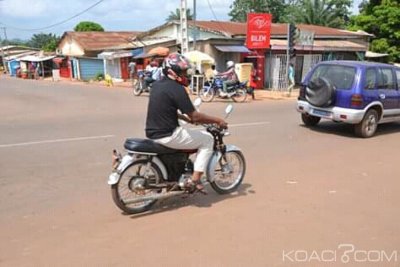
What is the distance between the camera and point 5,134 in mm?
9766

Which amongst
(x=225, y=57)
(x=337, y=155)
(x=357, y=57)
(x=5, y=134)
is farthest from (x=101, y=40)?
(x=337, y=155)

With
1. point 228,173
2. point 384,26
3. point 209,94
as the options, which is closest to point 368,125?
point 228,173

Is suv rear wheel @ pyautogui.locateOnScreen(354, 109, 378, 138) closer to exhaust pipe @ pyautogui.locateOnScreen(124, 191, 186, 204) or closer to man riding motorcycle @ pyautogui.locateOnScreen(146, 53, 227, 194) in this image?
man riding motorcycle @ pyautogui.locateOnScreen(146, 53, 227, 194)

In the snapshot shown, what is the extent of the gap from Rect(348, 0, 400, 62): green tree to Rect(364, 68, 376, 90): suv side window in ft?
88.9

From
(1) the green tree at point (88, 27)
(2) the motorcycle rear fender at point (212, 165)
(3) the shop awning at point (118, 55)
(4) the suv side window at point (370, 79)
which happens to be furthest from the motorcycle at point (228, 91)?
(1) the green tree at point (88, 27)

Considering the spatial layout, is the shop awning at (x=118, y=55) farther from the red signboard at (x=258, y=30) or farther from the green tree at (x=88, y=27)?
the green tree at (x=88, y=27)

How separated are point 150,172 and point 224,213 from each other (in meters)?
0.95

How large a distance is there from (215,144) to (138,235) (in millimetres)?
1573

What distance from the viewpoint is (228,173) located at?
5.51 meters

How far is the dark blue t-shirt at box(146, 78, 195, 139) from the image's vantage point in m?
4.57

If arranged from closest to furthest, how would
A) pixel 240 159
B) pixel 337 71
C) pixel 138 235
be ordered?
pixel 138 235
pixel 240 159
pixel 337 71

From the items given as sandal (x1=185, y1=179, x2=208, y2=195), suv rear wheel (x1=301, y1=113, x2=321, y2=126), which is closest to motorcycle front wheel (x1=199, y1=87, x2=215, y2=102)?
suv rear wheel (x1=301, y1=113, x2=321, y2=126)

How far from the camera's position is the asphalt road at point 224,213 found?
3.79 meters

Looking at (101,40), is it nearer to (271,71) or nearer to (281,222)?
(271,71)
